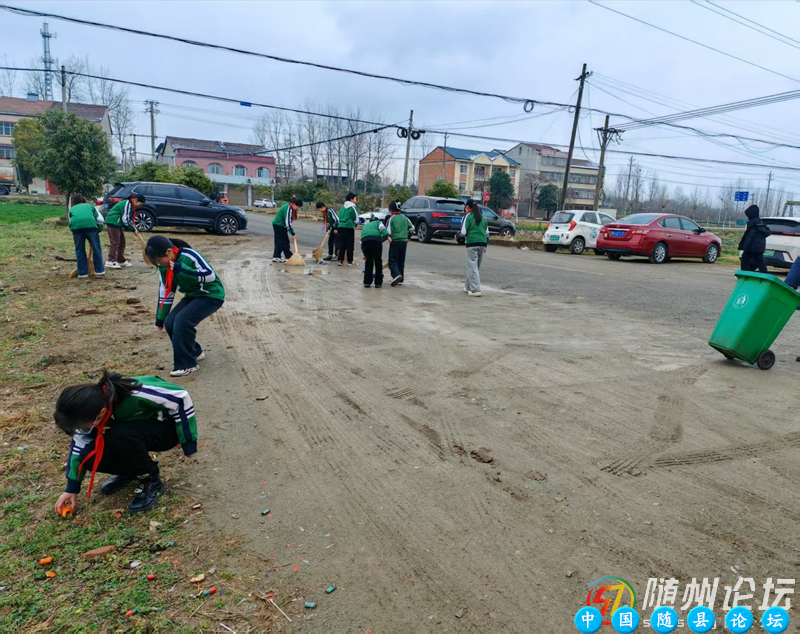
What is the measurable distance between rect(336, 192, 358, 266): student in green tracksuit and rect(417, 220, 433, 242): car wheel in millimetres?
8307

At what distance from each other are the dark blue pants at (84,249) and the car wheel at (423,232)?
13.7m

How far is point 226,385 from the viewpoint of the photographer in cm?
546

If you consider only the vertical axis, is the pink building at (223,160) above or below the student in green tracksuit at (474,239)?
above

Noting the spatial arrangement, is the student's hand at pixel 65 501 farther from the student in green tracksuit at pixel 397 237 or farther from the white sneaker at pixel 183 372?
the student in green tracksuit at pixel 397 237

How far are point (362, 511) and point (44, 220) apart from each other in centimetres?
2530

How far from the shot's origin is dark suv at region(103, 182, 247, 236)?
742 inches

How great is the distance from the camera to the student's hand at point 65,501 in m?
3.25

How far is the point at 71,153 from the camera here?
68.8 ft

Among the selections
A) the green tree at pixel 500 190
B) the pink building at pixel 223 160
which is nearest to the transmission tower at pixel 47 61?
the pink building at pixel 223 160

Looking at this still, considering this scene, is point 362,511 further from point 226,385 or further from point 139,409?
point 226,385

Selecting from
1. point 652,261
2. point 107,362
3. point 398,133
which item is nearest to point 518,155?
point 398,133

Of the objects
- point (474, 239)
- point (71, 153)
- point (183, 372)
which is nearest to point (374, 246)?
point (474, 239)

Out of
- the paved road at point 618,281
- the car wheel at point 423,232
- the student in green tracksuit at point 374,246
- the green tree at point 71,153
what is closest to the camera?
the paved road at point 618,281

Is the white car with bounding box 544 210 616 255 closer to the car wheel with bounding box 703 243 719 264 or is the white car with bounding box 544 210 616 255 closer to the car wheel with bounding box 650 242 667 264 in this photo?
the car wheel with bounding box 650 242 667 264
